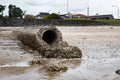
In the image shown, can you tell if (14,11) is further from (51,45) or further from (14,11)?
(51,45)

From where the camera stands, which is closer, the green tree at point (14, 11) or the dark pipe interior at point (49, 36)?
the dark pipe interior at point (49, 36)

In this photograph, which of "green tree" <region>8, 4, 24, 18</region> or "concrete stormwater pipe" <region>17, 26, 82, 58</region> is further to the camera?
"green tree" <region>8, 4, 24, 18</region>

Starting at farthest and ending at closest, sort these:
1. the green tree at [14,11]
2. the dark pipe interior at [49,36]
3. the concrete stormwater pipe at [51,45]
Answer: the green tree at [14,11], the dark pipe interior at [49,36], the concrete stormwater pipe at [51,45]

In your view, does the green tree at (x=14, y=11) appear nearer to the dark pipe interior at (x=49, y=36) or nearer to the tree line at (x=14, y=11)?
the tree line at (x=14, y=11)

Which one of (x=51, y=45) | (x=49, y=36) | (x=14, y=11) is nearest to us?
(x=51, y=45)

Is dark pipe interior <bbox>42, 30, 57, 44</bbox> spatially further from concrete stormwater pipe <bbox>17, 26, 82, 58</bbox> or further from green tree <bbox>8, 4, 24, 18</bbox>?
green tree <bbox>8, 4, 24, 18</bbox>

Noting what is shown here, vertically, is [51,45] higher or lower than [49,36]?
lower

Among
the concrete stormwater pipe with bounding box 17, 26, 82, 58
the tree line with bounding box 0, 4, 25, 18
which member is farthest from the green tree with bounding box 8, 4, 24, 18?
the concrete stormwater pipe with bounding box 17, 26, 82, 58

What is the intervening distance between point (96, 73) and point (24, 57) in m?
4.70

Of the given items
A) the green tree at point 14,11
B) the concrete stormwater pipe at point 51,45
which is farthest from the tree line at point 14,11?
the concrete stormwater pipe at point 51,45

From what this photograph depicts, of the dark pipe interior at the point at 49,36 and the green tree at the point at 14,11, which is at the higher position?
the dark pipe interior at the point at 49,36

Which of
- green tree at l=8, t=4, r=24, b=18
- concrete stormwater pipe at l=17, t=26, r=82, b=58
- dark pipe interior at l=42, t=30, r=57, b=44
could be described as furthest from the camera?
green tree at l=8, t=4, r=24, b=18

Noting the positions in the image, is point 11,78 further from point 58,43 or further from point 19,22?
point 19,22

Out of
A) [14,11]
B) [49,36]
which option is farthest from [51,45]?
[14,11]
